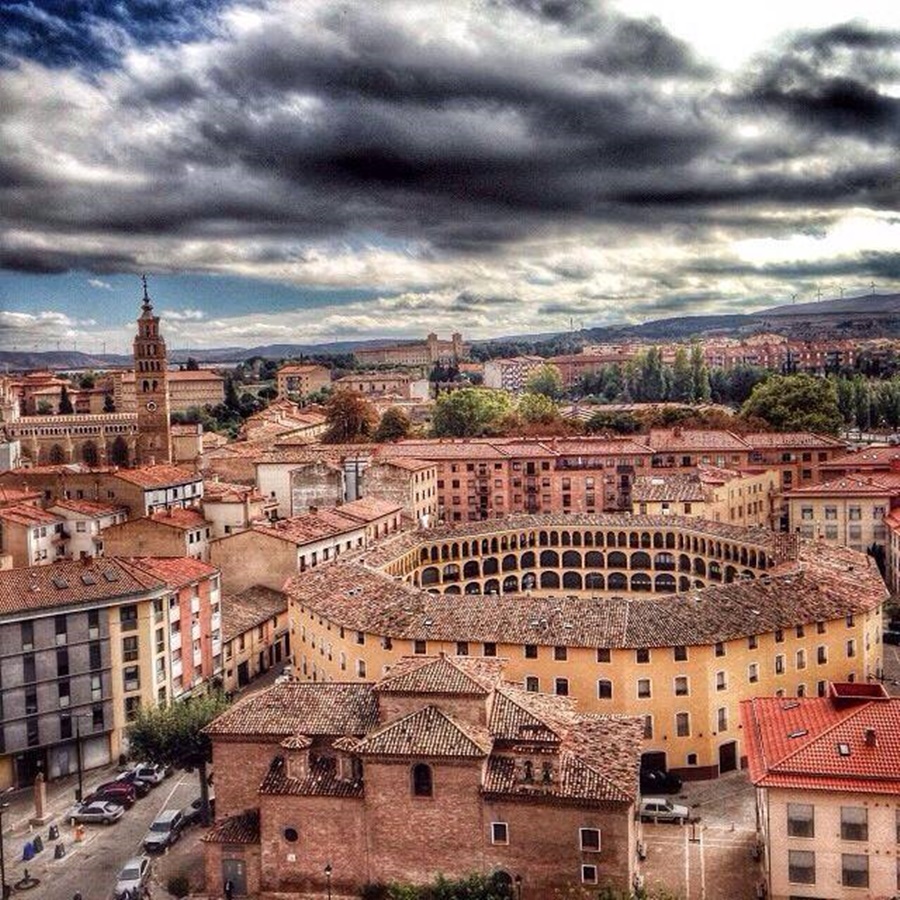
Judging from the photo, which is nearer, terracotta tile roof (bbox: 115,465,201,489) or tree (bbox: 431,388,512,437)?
terracotta tile roof (bbox: 115,465,201,489)

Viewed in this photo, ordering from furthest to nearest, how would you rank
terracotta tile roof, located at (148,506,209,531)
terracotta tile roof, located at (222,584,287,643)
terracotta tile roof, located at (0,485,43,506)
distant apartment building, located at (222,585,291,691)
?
terracotta tile roof, located at (0,485,43,506), terracotta tile roof, located at (148,506,209,531), terracotta tile roof, located at (222,584,287,643), distant apartment building, located at (222,585,291,691)

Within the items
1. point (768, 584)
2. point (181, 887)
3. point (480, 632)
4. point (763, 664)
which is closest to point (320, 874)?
point (181, 887)

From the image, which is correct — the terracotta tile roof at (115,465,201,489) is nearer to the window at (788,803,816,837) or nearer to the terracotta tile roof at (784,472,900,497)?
the terracotta tile roof at (784,472,900,497)

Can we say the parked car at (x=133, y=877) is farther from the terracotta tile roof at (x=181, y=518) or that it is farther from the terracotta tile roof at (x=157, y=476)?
the terracotta tile roof at (x=157, y=476)

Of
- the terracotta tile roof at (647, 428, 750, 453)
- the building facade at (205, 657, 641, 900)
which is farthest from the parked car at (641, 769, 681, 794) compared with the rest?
the terracotta tile roof at (647, 428, 750, 453)

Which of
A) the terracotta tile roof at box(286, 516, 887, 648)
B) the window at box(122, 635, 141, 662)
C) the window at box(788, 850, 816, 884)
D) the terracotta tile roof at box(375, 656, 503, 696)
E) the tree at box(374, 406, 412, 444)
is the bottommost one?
the window at box(788, 850, 816, 884)

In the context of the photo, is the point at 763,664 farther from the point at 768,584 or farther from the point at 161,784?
the point at 161,784
